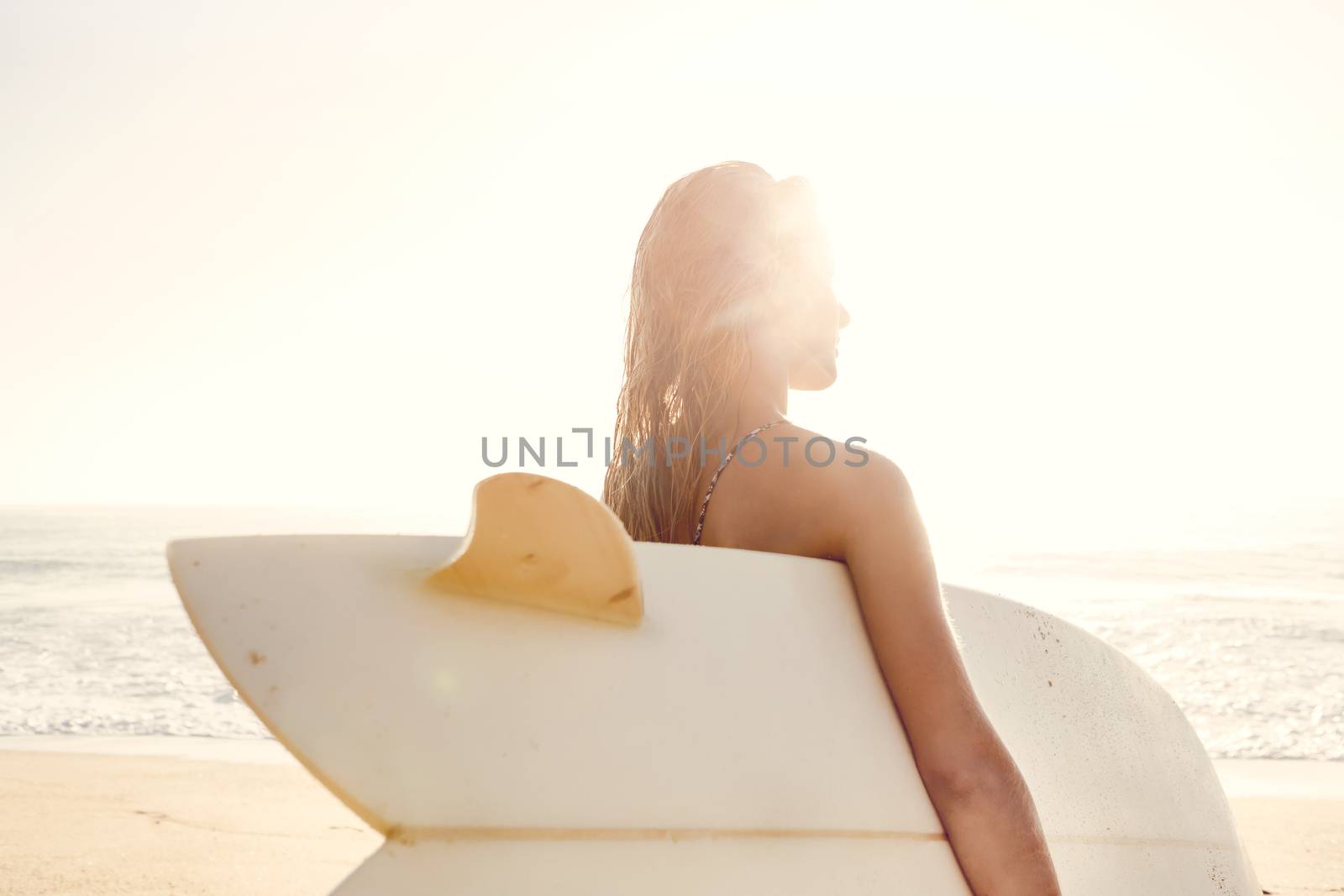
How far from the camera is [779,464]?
4.55 feet

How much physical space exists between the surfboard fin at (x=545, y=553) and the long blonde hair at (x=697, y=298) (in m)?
0.49

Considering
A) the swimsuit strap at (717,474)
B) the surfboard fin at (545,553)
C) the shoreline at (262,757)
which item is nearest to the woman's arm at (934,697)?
the swimsuit strap at (717,474)

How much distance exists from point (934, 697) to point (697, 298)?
724mm

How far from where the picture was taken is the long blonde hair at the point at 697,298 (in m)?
1.55

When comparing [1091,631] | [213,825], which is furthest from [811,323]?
[1091,631]

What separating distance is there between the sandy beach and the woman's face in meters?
3.03

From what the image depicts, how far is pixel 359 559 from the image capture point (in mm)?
1065

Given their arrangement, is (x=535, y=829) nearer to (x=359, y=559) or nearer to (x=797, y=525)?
(x=359, y=559)

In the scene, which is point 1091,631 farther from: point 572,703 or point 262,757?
point 572,703

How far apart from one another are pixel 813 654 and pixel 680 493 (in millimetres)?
449

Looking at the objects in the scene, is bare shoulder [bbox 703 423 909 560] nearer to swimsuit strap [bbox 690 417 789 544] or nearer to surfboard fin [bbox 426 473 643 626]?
swimsuit strap [bbox 690 417 789 544]

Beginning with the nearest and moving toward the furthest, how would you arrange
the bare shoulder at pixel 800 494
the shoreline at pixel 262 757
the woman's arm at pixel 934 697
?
the woman's arm at pixel 934 697
the bare shoulder at pixel 800 494
the shoreline at pixel 262 757

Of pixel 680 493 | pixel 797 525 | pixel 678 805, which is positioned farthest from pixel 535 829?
pixel 680 493

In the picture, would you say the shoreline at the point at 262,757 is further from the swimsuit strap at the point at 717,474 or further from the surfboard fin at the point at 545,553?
the surfboard fin at the point at 545,553
